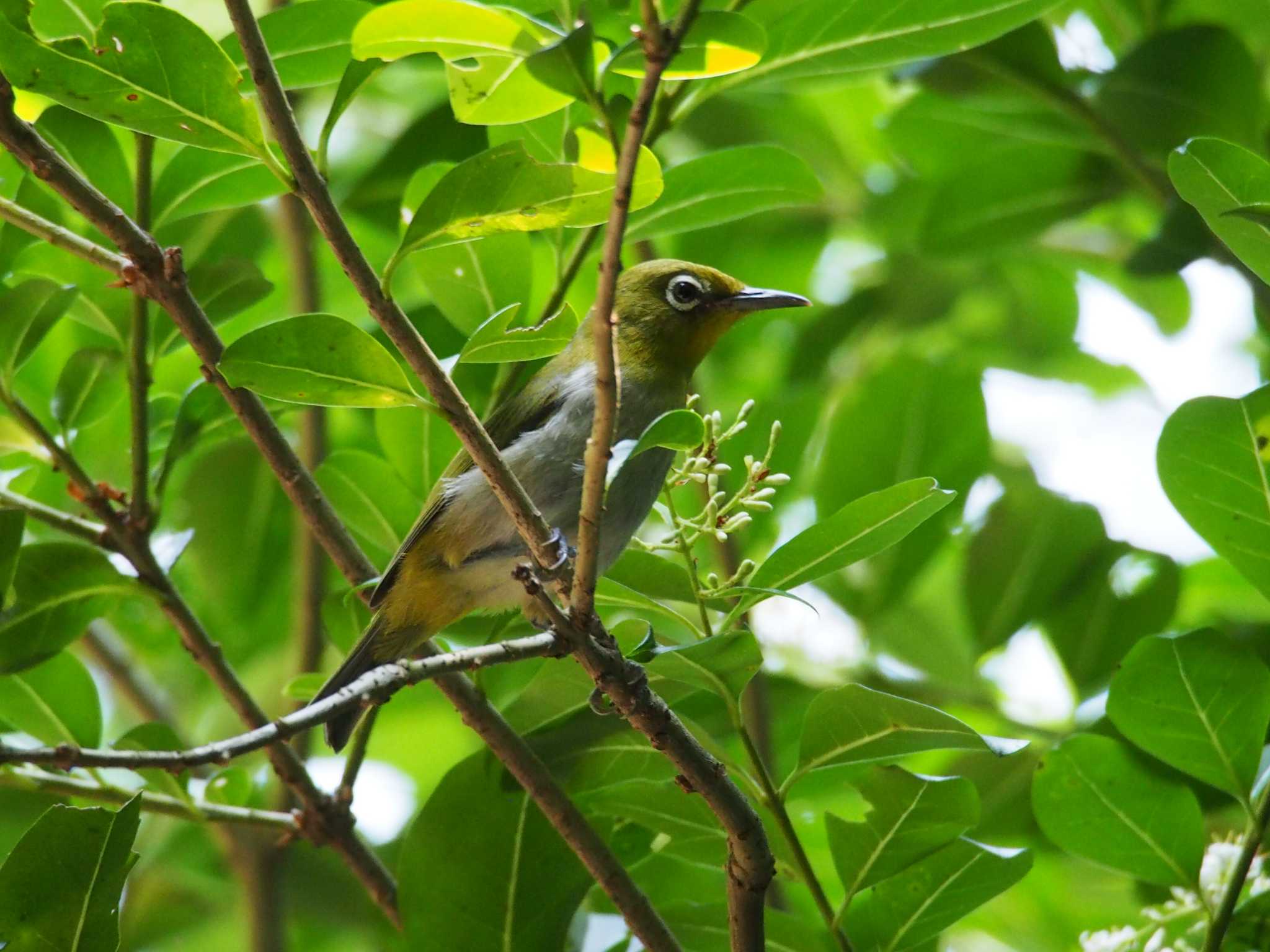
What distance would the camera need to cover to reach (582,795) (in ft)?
7.98

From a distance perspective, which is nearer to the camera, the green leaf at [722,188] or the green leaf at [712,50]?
the green leaf at [712,50]

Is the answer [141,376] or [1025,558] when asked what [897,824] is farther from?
[141,376]

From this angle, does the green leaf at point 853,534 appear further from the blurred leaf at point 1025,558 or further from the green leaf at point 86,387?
the green leaf at point 86,387

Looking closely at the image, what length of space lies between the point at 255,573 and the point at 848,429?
178 centimetres

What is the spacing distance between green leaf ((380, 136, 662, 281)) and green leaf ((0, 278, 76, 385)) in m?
1.05

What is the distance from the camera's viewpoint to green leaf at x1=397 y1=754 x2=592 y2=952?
248cm

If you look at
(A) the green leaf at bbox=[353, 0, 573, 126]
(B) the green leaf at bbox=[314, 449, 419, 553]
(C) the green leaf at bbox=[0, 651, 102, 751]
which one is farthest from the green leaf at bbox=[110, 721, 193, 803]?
(A) the green leaf at bbox=[353, 0, 573, 126]

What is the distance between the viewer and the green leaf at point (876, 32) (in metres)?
2.45

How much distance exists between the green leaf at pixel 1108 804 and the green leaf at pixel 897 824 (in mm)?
291

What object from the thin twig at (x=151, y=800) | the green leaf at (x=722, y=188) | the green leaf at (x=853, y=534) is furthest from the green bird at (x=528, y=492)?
the green leaf at (x=853, y=534)

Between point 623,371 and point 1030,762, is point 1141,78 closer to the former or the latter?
point 623,371

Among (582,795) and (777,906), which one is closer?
(582,795)

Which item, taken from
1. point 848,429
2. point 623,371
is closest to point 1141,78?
point 848,429

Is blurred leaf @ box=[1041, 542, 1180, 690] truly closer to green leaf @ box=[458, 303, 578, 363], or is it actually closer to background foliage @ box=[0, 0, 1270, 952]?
background foliage @ box=[0, 0, 1270, 952]
